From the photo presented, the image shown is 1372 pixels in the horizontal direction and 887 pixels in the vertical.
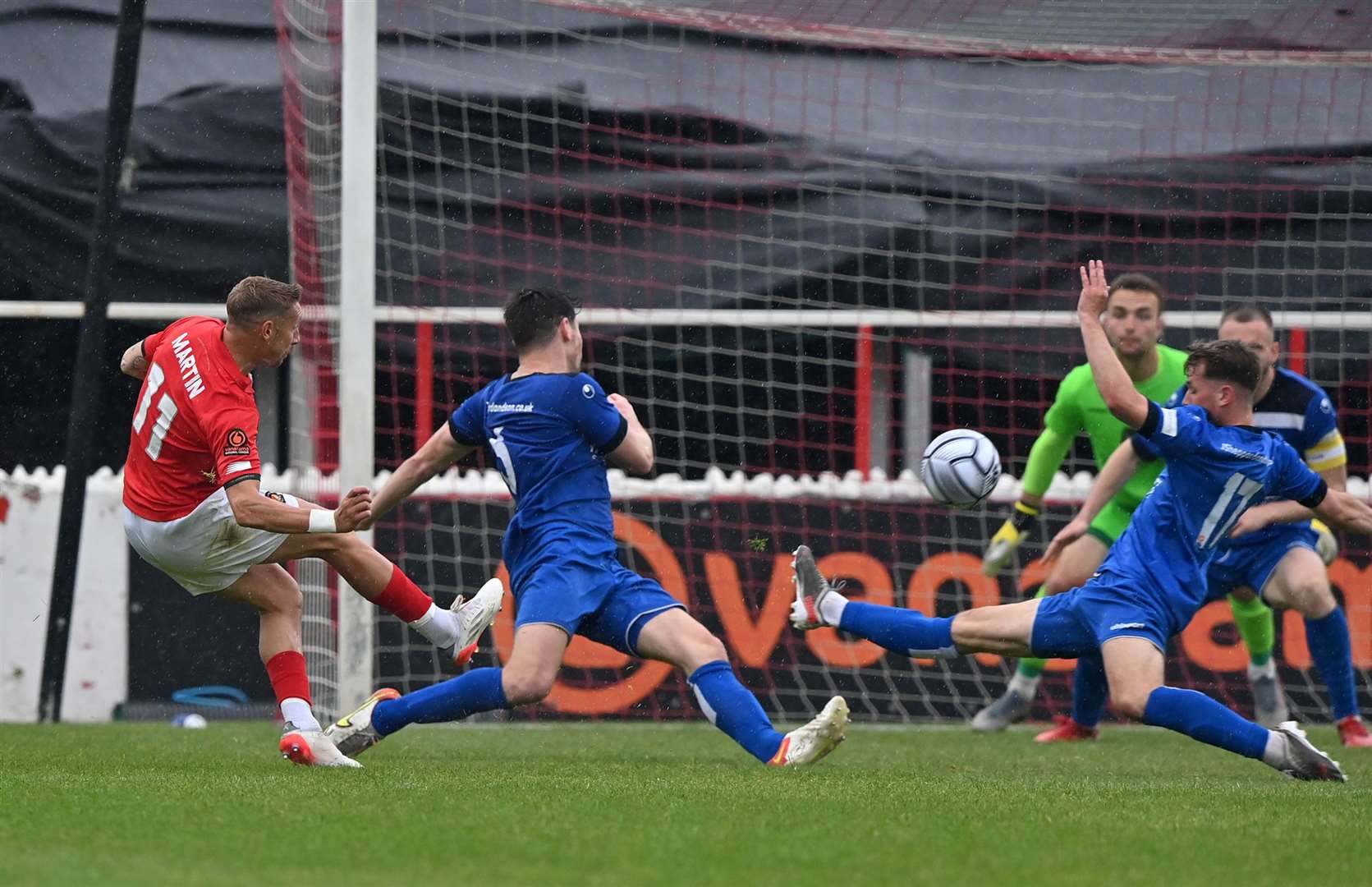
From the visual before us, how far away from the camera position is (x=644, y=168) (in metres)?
10.6

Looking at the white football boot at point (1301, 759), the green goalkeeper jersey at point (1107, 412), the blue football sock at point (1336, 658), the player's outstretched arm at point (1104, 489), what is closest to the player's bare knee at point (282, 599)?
the player's outstretched arm at point (1104, 489)

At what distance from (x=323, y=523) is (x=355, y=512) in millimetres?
166

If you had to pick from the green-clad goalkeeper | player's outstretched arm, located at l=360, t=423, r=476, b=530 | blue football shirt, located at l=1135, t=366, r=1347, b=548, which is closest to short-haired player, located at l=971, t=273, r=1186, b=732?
the green-clad goalkeeper

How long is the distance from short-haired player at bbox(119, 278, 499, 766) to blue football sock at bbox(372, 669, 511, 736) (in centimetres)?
24

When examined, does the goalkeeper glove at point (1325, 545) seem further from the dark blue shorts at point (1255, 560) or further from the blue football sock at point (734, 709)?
the blue football sock at point (734, 709)

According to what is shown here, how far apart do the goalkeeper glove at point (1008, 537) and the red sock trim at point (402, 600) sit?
2828mm

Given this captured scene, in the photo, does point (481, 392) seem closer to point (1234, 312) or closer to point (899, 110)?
point (1234, 312)

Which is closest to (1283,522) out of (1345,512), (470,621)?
(1345,512)

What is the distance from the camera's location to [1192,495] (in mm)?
5828

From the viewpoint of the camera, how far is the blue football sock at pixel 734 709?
5.84 metres

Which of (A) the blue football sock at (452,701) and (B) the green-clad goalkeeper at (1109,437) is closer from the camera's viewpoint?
(A) the blue football sock at (452,701)

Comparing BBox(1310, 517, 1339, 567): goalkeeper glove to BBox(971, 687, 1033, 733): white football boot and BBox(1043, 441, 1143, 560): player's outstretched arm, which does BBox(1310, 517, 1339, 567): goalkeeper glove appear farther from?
BBox(971, 687, 1033, 733): white football boot

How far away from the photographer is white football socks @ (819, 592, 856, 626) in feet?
20.7

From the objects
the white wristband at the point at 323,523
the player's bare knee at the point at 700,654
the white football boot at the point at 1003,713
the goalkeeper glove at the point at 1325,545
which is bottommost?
the white football boot at the point at 1003,713
